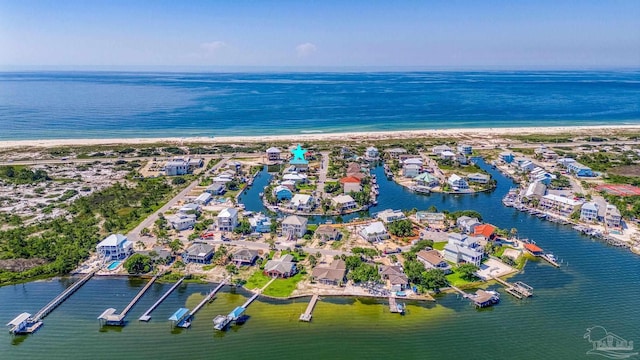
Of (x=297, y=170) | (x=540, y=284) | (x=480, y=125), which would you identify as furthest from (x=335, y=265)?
(x=480, y=125)

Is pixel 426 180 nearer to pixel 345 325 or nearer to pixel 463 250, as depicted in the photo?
pixel 463 250

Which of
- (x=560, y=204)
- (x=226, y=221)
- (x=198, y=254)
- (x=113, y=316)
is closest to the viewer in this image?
(x=113, y=316)

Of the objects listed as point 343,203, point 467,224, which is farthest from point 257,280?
point 467,224

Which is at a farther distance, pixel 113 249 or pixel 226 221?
pixel 226 221

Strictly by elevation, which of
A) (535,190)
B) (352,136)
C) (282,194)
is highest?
(352,136)

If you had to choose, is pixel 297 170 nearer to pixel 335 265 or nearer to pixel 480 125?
pixel 335 265

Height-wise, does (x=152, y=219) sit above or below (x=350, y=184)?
below
